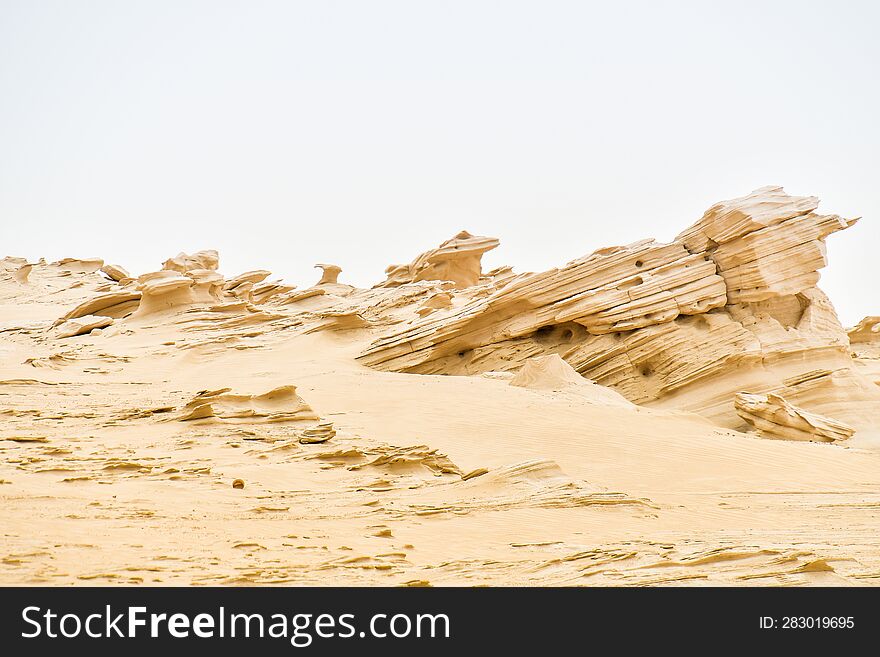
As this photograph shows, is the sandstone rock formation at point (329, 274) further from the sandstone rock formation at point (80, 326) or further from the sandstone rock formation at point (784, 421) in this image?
the sandstone rock formation at point (784, 421)

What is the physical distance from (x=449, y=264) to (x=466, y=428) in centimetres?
1739

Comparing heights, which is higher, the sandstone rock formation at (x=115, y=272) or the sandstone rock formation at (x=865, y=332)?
the sandstone rock formation at (x=115, y=272)

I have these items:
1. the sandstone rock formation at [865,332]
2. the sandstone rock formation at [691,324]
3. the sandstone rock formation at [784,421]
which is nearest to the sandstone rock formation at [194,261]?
the sandstone rock formation at [691,324]

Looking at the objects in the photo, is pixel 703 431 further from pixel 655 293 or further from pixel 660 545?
pixel 660 545

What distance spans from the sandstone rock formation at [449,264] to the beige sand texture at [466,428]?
2489 millimetres

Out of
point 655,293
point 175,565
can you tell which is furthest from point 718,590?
point 655,293

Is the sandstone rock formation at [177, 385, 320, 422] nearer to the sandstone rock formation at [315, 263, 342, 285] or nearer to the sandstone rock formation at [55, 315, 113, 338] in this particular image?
the sandstone rock formation at [55, 315, 113, 338]

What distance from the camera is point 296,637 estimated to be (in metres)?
4.64

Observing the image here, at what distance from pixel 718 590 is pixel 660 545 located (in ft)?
7.03

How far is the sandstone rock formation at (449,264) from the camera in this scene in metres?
30.2

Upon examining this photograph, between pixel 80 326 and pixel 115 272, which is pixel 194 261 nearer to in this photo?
pixel 115 272

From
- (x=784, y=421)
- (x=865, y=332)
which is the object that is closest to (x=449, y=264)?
(x=865, y=332)

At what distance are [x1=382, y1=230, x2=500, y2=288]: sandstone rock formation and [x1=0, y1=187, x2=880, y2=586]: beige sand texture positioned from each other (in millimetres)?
2489

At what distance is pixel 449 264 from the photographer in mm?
31000
